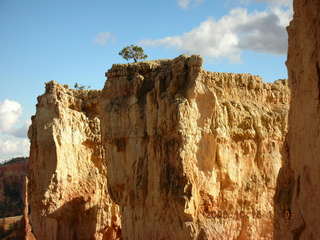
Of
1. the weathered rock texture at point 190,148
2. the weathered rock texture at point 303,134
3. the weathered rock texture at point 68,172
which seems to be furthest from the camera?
the weathered rock texture at point 68,172

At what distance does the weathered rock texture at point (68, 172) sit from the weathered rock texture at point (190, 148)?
16.7ft

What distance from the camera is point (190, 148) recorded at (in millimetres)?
17516

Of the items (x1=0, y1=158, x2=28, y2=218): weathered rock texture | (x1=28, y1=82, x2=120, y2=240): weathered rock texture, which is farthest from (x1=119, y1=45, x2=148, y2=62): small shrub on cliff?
(x1=0, y1=158, x2=28, y2=218): weathered rock texture


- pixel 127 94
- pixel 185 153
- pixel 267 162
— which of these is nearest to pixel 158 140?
pixel 185 153

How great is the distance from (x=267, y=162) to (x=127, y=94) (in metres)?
5.63

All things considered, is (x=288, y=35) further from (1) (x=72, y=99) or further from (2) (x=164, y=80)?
(1) (x=72, y=99)

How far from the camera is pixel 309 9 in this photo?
9742 mm

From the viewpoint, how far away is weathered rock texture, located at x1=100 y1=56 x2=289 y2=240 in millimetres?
17562

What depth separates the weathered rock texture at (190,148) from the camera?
17.6 metres

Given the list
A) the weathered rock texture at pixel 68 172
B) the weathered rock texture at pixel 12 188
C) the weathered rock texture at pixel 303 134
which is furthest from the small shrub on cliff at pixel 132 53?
the weathered rock texture at pixel 12 188

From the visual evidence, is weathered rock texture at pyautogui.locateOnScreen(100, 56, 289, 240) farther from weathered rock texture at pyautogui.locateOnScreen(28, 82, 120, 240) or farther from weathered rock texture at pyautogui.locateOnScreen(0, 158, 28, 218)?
weathered rock texture at pyautogui.locateOnScreen(0, 158, 28, 218)

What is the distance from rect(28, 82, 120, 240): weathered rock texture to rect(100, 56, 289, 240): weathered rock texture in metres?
5.08

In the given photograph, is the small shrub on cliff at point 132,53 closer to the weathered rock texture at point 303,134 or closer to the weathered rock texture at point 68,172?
the weathered rock texture at point 68,172

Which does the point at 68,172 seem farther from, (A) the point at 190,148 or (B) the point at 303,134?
(B) the point at 303,134
